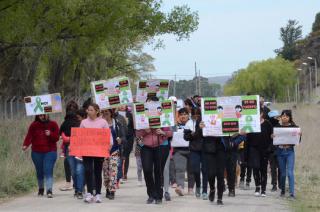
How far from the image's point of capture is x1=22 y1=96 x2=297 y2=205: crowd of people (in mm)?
12867

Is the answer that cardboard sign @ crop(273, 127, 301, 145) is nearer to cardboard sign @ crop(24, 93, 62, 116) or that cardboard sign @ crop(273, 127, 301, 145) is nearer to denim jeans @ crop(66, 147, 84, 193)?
denim jeans @ crop(66, 147, 84, 193)

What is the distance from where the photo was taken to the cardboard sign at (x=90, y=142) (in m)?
12.8

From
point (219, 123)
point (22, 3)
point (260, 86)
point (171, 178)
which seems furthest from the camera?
point (260, 86)

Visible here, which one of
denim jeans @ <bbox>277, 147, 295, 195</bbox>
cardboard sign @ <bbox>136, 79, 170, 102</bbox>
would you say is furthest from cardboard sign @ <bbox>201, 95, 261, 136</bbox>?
denim jeans @ <bbox>277, 147, 295, 195</bbox>

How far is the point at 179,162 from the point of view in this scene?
14.9 meters

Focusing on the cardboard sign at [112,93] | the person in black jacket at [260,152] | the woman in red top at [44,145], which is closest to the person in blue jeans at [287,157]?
the person in black jacket at [260,152]

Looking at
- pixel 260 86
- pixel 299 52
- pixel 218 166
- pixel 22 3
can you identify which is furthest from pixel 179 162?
pixel 299 52

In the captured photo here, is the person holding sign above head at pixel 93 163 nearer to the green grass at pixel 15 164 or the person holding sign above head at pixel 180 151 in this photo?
the person holding sign above head at pixel 180 151

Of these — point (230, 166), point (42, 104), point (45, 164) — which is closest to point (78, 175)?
point (45, 164)

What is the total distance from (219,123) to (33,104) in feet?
13.3

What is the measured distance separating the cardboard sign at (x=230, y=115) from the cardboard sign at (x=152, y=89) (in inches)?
79.1

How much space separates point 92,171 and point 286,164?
3.99 m

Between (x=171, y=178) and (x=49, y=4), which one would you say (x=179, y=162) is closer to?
(x=171, y=178)

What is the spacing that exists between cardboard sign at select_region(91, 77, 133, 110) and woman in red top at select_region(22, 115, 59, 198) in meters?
1.04
